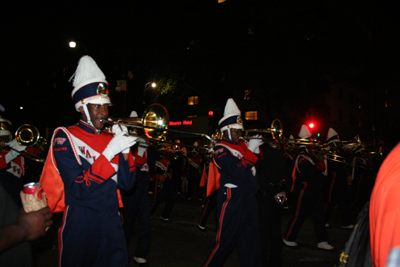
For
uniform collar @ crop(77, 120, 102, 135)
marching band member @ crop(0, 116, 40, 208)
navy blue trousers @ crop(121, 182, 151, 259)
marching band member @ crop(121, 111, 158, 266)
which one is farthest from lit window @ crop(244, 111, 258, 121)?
uniform collar @ crop(77, 120, 102, 135)

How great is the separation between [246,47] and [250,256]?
15778 millimetres

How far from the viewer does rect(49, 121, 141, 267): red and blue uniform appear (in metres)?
2.61

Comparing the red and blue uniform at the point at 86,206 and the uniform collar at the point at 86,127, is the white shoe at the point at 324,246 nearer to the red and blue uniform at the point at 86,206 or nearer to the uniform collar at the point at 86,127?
the red and blue uniform at the point at 86,206

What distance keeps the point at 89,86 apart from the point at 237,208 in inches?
93.8

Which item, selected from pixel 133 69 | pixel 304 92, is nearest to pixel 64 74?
pixel 133 69

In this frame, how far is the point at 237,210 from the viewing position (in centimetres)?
414

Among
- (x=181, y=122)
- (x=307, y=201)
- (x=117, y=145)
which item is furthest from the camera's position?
(x=181, y=122)

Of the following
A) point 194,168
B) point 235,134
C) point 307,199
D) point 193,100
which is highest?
point 193,100

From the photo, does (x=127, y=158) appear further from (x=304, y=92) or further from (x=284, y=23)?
(x=304, y=92)

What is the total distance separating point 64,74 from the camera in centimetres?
2084

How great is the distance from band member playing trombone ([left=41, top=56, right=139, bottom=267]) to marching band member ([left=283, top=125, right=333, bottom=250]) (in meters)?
4.34

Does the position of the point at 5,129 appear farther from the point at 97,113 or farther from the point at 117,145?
the point at 117,145

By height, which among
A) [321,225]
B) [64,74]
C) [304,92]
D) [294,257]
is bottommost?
[294,257]

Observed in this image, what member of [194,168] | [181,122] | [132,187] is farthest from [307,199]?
[181,122]
